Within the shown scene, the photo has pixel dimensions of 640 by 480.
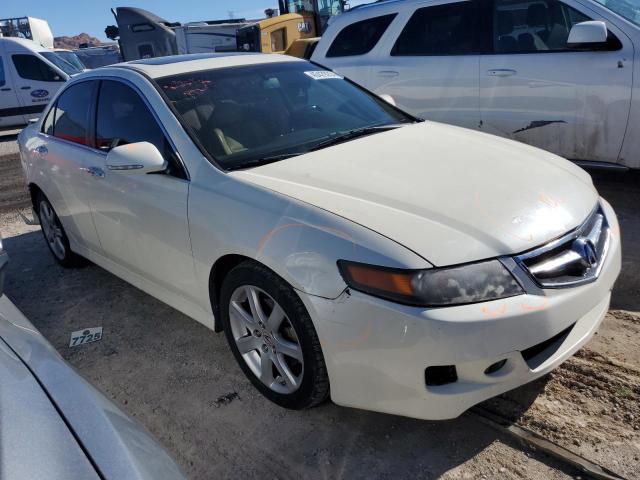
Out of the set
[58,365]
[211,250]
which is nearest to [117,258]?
[211,250]

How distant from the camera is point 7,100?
12.6 metres

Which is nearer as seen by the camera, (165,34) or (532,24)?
(532,24)

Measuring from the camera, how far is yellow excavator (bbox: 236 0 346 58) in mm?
13484

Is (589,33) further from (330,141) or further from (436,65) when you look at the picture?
(330,141)

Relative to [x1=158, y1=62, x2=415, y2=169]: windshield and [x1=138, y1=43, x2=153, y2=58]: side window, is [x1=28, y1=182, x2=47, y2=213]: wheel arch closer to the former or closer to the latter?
[x1=158, y1=62, x2=415, y2=169]: windshield

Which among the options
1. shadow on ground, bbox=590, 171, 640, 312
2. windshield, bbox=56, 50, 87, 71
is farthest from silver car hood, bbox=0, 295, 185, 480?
windshield, bbox=56, 50, 87, 71

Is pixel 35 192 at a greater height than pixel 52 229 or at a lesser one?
greater

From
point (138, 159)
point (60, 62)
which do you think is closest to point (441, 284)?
point (138, 159)

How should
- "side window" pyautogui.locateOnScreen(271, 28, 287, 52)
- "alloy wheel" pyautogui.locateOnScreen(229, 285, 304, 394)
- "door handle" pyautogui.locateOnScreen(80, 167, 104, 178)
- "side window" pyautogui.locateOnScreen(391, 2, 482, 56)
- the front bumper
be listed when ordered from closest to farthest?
1. the front bumper
2. "alloy wheel" pyautogui.locateOnScreen(229, 285, 304, 394)
3. "door handle" pyautogui.locateOnScreen(80, 167, 104, 178)
4. "side window" pyautogui.locateOnScreen(391, 2, 482, 56)
5. "side window" pyautogui.locateOnScreen(271, 28, 287, 52)

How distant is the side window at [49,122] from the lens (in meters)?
4.25

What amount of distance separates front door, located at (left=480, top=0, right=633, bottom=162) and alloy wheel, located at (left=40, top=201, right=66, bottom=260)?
12.8ft

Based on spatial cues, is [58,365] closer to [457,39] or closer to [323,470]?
[323,470]

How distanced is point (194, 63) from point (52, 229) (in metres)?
2.06

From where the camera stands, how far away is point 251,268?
2.43m
